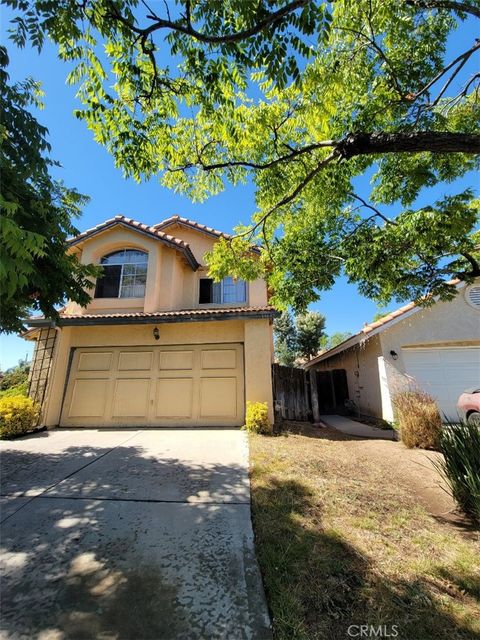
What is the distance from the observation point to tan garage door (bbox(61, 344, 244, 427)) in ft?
29.7

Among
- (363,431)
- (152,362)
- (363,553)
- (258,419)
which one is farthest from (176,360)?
(363,553)

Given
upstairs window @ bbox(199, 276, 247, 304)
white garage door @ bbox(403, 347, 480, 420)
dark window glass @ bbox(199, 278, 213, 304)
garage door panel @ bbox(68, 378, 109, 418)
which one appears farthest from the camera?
dark window glass @ bbox(199, 278, 213, 304)

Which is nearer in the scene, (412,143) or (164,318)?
(412,143)

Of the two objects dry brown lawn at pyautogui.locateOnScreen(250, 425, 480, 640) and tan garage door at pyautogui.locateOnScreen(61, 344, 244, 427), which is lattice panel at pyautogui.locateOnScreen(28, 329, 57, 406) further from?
dry brown lawn at pyautogui.locateOnScreen(250, 425, 480, 640)

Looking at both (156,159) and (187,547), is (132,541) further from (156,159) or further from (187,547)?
(156,159)

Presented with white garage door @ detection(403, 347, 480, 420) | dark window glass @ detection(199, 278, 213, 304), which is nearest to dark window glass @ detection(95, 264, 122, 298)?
dark window glass @ detection(199, 278, 213, 304)

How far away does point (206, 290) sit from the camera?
11789mm

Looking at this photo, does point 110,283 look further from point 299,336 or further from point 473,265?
point 299,336

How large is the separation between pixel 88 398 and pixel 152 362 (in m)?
2.51

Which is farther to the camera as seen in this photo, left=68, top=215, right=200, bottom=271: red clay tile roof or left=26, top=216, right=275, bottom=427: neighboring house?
left=68, top=215, right=200, bottom=271: red clay tile roof

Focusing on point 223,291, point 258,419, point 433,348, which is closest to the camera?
point 258,419

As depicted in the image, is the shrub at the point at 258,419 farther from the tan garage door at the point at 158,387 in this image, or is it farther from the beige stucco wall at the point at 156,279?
the beige stucco wall at the point at 156,279

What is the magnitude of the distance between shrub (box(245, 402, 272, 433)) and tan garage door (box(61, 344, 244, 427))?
0.79 meters

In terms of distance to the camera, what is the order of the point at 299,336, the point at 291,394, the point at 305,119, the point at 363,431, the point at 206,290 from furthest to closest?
the point at 299,336
the point at 206,290
the point at 291,394
the point at 363,431
the point at 305,119
